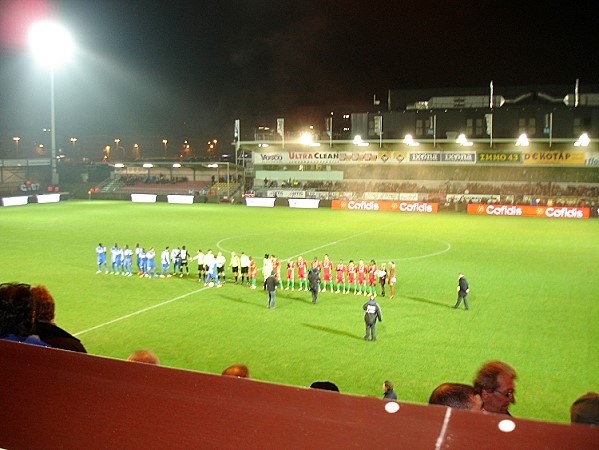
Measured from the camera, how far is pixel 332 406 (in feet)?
6.70

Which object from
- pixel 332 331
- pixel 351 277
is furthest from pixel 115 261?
pixel 332 331

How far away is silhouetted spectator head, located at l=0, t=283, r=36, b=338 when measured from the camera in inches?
146

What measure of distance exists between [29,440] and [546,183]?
59.6 m

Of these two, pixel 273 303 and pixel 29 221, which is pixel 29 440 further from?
pixel 29 221

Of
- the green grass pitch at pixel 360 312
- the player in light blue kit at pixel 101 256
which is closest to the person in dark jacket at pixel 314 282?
the green grass pitch at pixel 360 312

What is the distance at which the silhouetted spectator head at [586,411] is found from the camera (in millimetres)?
3248

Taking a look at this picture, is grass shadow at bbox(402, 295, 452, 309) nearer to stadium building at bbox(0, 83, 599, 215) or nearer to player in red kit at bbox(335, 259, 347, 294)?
player in red kit at bbox(335, 259, 347, 294)

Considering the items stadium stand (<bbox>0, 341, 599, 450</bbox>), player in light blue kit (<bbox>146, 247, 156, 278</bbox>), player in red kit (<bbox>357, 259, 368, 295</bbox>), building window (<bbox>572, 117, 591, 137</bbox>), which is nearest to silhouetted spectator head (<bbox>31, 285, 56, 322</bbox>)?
stadium stand (<bbox>0, 341, 599, 450</bbox>)

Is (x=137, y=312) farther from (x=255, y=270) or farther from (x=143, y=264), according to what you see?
(x=143, y=264)

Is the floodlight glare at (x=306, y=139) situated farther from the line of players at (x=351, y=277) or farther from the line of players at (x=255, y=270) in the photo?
the line of players at (x=351, y=277)

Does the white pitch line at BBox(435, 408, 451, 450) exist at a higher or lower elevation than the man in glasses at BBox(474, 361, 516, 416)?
higher

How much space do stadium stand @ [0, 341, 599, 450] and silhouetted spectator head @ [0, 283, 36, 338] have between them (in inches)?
43.4

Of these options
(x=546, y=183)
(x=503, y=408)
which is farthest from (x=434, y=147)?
(x=503, y=408)

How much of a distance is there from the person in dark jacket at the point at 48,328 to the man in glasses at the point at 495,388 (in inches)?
103
